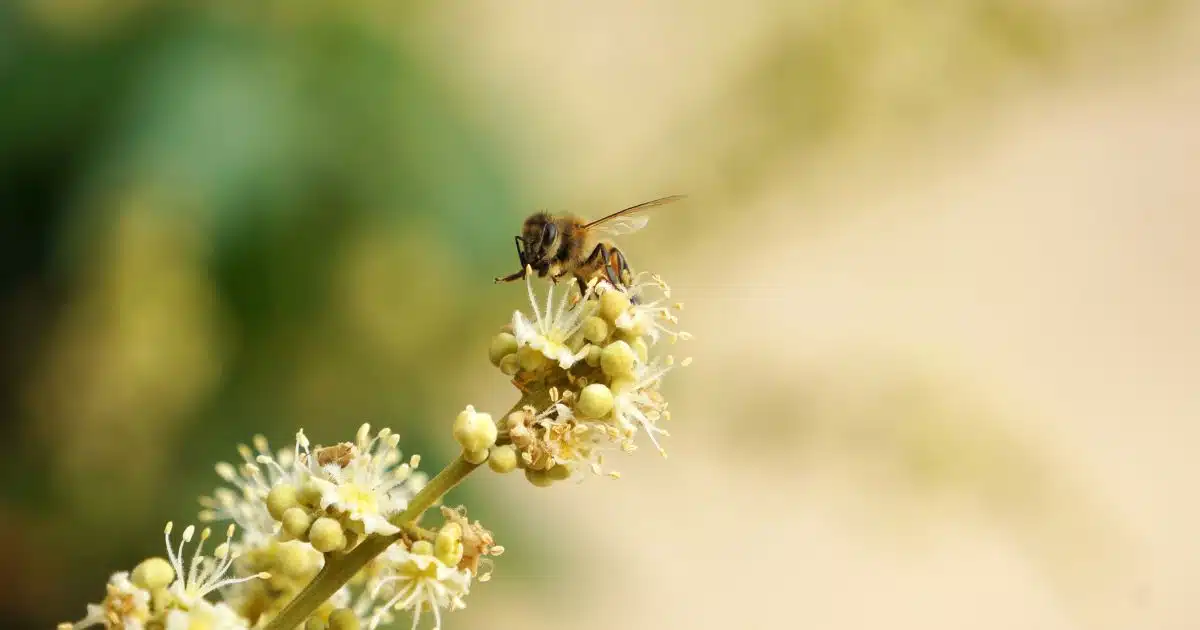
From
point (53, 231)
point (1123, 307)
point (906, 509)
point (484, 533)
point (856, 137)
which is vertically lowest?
point (484, 533)

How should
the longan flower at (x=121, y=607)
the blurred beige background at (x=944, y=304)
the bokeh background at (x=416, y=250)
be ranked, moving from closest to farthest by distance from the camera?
the longan flower at (x=121, y=607), the bokeh background at (x=416, y=250), the blurred beige background at (x=944, y=304)

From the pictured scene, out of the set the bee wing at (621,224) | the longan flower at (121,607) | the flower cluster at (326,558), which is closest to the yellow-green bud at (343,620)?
the flower cluster at (326,558)

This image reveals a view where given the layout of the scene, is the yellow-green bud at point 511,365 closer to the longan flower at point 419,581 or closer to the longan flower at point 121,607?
the longan flower at point 419,581

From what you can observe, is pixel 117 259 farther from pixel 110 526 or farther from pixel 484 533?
pixel 484 533

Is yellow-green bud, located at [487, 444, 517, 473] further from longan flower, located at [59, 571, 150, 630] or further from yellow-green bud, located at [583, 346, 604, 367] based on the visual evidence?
longan flower, located at [59, 571, 150, 630]

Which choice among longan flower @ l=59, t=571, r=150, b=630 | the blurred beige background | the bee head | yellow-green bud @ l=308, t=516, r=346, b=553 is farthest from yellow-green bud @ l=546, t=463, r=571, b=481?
the blurred beige background

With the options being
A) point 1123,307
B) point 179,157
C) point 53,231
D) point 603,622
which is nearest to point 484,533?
point 179,157
